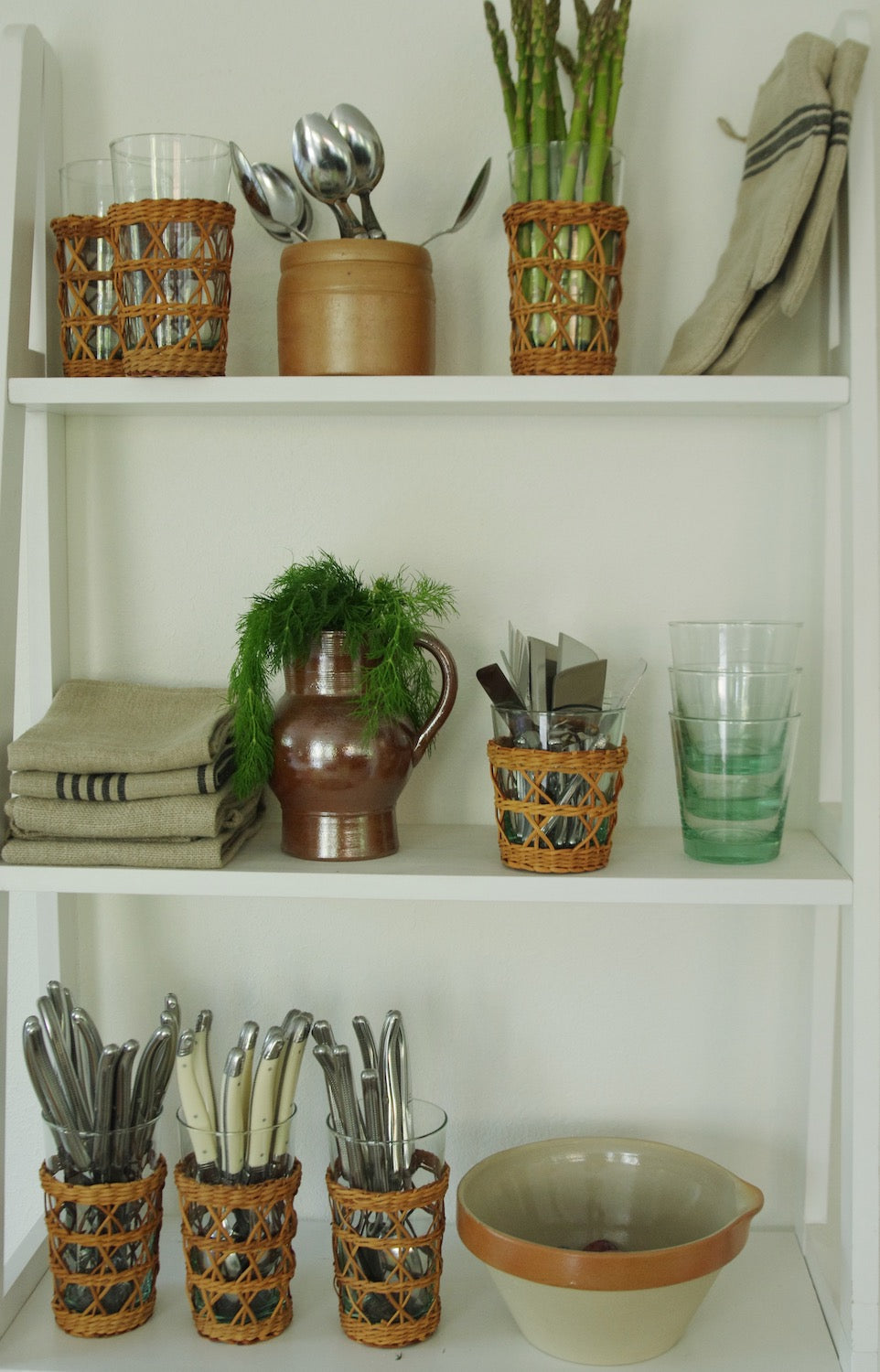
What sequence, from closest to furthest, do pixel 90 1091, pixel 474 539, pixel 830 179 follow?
pixel 830 179
pixel 90 1091
pixel 474 539

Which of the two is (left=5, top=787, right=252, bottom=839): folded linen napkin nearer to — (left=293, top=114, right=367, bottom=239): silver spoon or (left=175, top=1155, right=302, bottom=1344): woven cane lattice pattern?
(left=175, top=1155, right=302, bottom=1344): woven cane lattice pattern

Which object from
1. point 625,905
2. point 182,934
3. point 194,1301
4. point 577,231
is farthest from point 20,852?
point 577,231

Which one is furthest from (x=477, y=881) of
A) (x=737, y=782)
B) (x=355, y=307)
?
(x=355, y=307)

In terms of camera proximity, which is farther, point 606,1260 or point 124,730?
point 124,730

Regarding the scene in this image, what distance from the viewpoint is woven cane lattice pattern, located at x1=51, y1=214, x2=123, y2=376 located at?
1015 millimetres

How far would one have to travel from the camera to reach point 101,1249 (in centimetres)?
99

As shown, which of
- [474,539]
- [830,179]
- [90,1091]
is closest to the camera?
[830,179]

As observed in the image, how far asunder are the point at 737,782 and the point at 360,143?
570 mm

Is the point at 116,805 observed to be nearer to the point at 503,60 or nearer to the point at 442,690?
the point at 442,690

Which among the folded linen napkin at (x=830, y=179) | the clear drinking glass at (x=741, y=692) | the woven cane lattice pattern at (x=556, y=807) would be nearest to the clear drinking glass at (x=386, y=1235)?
the woven cane lattice pattern at (x=556, y=807)

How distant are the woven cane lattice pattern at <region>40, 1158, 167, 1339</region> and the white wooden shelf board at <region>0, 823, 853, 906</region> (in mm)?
240

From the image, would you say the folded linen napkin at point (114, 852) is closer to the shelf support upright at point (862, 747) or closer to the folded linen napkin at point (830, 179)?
the shelf support upright at point (862, 747)

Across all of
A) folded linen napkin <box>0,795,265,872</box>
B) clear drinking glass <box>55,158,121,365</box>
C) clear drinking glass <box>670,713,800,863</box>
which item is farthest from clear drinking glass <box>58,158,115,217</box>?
clear drinking glass <box>670,713,800,863</box>

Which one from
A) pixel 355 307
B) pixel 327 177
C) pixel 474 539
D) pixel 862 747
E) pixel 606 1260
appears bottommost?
pixel 606 1260
